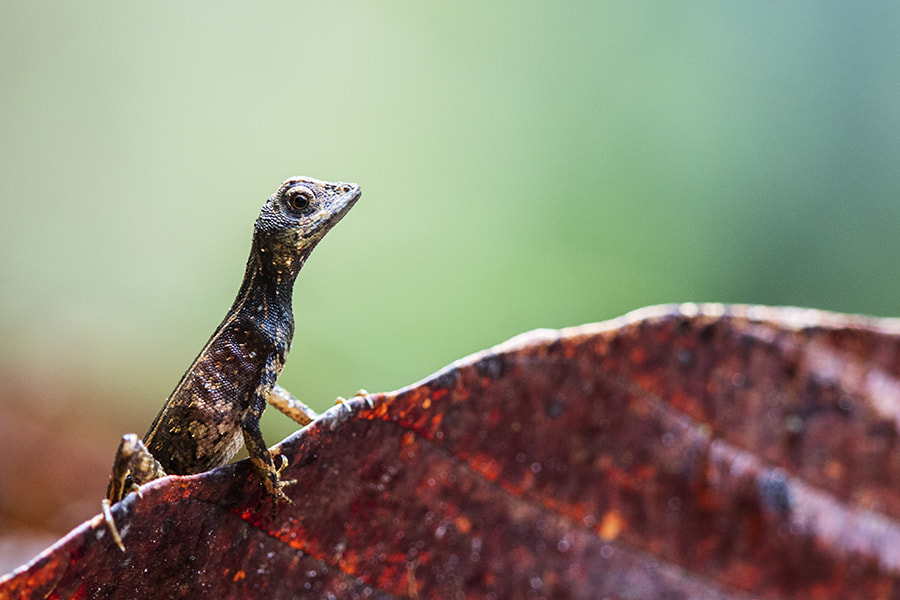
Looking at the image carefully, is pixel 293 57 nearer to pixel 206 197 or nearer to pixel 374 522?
pixel 206 197

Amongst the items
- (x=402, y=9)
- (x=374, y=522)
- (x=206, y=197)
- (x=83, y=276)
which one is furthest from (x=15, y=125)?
(x=374, y=522)

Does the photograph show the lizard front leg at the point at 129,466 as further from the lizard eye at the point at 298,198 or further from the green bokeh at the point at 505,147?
the green bokeh at the point at 505,147

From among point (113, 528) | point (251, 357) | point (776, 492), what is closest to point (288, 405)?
point (251, 357)

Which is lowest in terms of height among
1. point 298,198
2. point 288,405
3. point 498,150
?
point 288,405

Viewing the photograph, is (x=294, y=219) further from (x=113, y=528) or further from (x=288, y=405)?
(x=113, y=528)

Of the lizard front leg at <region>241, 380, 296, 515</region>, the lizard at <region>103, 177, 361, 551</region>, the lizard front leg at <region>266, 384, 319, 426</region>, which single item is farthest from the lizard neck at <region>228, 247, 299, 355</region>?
the lizard front leg at <region>241, 380, 296, 515</region>

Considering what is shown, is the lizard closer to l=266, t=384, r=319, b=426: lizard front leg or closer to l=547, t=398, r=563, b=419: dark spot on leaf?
l=266, t=384, r=319, b=426: lizard front leg

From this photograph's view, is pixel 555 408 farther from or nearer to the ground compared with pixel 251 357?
farther from the ground
